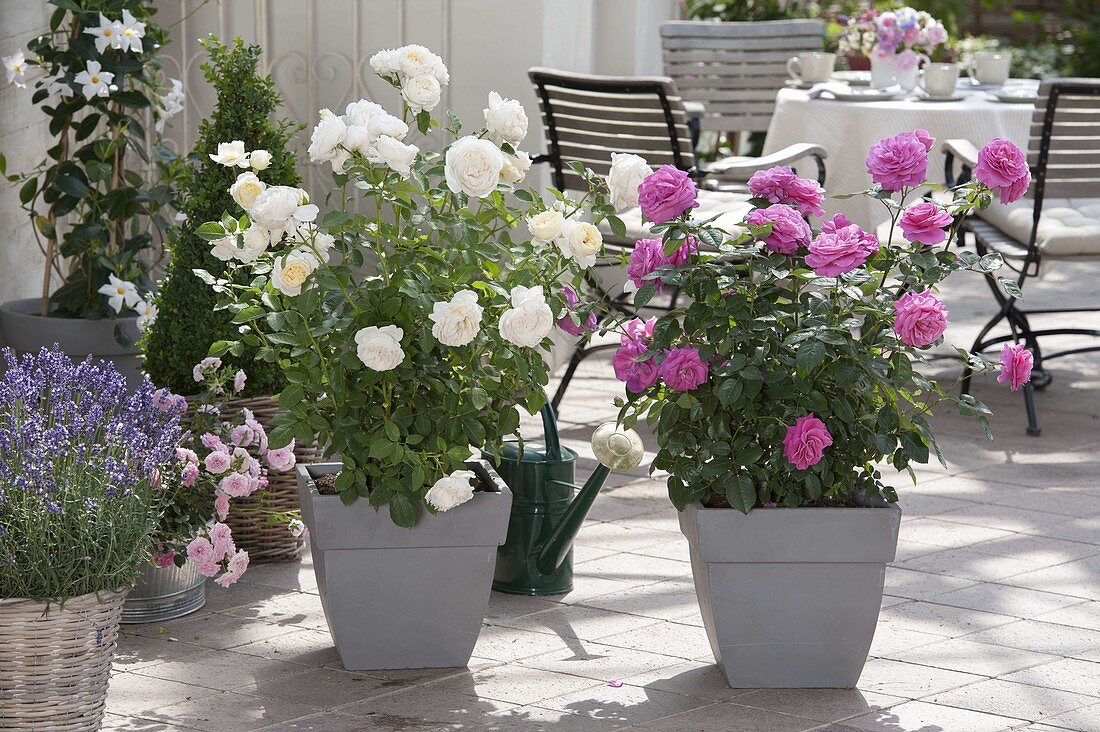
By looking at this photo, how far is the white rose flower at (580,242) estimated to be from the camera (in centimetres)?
263

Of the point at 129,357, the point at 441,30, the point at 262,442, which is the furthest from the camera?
the point at 441,30

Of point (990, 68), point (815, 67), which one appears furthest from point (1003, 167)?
point (990, 68)

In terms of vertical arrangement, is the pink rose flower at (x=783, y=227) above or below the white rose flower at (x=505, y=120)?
below

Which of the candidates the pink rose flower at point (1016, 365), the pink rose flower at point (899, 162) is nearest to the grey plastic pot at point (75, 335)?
the pink rose flower at point (899, 162)

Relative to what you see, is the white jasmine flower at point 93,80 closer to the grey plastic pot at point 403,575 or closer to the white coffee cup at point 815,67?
the grey plastic pot at point 403,575

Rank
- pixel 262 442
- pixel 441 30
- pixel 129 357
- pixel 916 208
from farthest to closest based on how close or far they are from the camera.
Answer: pixel 441 30
pixel 129 357
pixel 262 442
pixel 916 208

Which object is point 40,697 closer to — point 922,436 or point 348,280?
point 348,280

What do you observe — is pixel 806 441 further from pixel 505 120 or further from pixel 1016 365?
pixel 505 120

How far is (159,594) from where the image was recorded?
314 centimetres

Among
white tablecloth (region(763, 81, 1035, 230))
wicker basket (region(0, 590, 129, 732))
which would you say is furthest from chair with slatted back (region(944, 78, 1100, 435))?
wicker basket (region(0, 590, 129, 732))

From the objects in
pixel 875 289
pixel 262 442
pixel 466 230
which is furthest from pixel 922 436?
pixel 262 442

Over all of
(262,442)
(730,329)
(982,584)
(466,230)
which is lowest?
(982,584)

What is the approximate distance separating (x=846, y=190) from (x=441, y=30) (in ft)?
4.96

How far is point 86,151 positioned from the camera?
4160 millimetres
